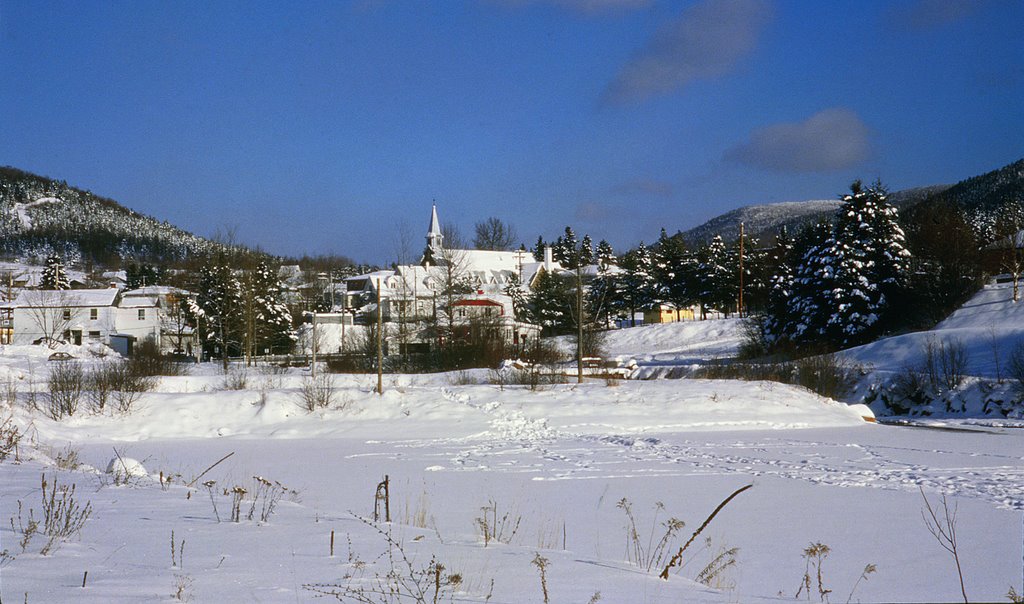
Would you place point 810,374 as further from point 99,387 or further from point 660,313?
point 660,313

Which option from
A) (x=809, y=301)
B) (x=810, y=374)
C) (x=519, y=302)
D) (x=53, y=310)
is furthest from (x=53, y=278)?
(x=810, y=374)

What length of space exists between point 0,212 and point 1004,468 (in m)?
134

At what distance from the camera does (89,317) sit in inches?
2571

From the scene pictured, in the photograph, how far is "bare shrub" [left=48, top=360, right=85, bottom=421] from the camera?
23922 millimetres

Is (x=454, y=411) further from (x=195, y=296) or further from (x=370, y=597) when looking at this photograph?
(x=195, y=296)

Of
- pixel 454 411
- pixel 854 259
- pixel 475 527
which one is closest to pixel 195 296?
pixel 454 411

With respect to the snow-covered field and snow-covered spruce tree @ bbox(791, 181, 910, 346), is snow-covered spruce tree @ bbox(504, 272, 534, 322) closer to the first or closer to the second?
snow-covered spruce tree @ bbox(791, 181, 910, 346)

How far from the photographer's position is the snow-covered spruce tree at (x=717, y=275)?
66.8 meters

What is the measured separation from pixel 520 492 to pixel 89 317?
2527 inches

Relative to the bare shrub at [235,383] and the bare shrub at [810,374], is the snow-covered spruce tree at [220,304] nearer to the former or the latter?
the bare shrub at [235,383]

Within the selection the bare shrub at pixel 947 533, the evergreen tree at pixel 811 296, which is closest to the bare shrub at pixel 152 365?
the bare shrub at pixel 947 533

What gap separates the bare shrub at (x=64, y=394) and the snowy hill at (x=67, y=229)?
93839mm

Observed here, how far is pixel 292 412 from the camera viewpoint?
25422mm

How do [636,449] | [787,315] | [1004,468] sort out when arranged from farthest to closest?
[787,315] → [636,449] → [1004,468]
